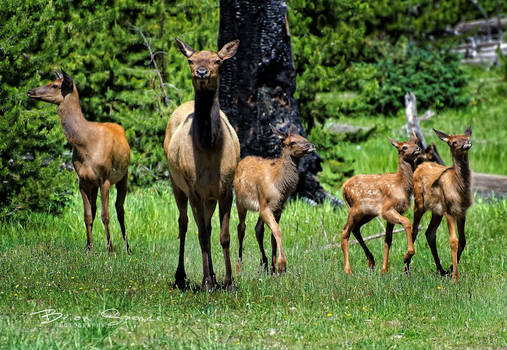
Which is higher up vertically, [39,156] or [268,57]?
[268,57]

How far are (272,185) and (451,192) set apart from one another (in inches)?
84.9

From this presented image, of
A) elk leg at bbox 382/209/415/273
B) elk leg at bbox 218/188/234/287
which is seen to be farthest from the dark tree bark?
elk leg at bbox 218/188/234/287

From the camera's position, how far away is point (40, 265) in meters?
8.61

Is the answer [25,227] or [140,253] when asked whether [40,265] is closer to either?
[140,253]

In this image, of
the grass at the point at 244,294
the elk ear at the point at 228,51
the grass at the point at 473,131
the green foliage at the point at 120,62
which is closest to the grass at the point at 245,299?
the grass at the point at 244,294

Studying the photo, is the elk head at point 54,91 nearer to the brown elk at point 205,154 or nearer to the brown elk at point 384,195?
the brown elk at point 205,154

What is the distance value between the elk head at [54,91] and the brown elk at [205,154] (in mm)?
3002

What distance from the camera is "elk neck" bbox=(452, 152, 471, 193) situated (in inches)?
351

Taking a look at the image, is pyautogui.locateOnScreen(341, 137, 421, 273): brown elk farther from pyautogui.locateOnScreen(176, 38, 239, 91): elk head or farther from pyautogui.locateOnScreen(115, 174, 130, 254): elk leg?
pyautogui.locateOnScreen(115, 174, 130, 254): elk leg

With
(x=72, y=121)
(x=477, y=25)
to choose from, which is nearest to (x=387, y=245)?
(x=72, y=121)

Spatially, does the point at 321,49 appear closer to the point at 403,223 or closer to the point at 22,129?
the point at 22,129

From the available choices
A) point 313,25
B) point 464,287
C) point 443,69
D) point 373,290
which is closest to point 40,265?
point 373,290

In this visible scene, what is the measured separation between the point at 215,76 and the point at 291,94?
5259mm

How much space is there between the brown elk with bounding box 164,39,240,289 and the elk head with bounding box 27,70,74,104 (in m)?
3.00
